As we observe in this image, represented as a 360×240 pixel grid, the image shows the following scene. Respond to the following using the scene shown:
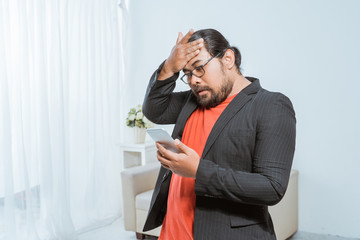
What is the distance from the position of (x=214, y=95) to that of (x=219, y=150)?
9.0 inches

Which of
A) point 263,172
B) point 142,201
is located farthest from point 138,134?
point 263,172

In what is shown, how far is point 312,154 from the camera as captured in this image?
2.77 m

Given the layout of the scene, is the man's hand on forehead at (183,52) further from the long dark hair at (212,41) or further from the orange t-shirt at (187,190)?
the orange t-shirt at (187,190)

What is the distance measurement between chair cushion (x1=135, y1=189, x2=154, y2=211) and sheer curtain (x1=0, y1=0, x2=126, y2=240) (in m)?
0.60

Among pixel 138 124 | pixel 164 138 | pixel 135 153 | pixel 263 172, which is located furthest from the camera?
pixel 135 153

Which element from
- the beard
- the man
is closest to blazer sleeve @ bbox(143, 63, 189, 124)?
the man

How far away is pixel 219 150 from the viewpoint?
1.02 metres

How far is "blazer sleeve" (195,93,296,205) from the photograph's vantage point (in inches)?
35.9

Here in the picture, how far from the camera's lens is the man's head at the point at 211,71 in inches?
45.5

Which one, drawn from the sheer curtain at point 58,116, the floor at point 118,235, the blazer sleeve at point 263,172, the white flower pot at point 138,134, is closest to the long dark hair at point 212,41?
the blazer sleeve at point 263,172

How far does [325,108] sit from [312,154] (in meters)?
0.40

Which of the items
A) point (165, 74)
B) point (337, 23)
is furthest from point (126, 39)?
point (165, 74)

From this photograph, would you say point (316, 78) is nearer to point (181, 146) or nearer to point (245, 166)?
point (245, 166)

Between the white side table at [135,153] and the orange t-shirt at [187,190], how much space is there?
201 centimetres
